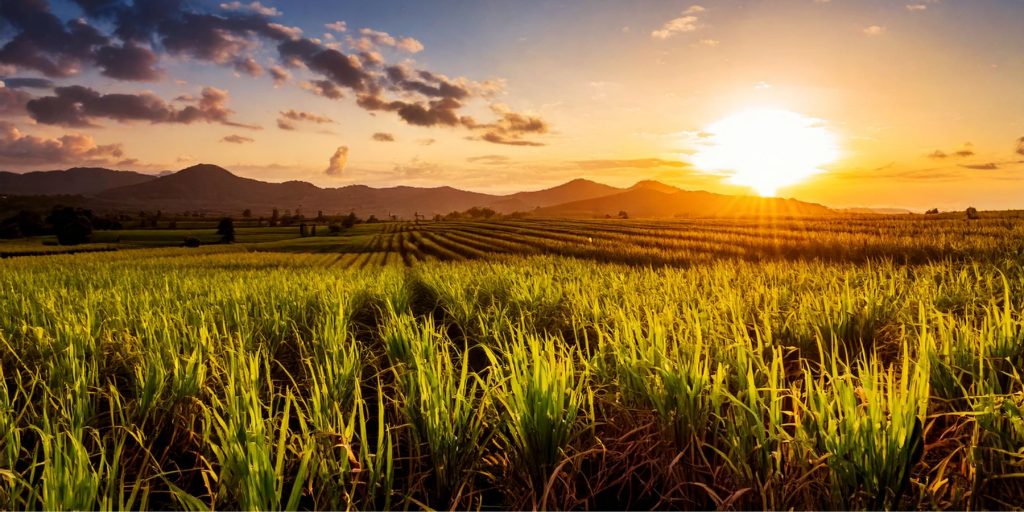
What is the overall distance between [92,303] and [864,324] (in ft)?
34.3

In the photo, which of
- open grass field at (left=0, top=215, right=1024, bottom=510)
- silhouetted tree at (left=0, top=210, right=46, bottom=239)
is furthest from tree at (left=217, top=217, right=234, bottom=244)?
open grass field at (left=0, top=215, right=1024, bottom=510)

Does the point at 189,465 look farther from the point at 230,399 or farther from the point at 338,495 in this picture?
the point at 338,495

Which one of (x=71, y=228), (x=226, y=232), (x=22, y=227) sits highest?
(x=71, y=228)

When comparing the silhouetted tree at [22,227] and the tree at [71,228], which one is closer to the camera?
the tree at [71,228]

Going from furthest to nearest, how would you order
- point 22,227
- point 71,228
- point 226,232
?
1. point 22,227
2. point 226,232
3. point 71,228

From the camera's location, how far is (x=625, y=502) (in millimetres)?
2977

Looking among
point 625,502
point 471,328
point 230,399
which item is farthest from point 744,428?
point 471,328

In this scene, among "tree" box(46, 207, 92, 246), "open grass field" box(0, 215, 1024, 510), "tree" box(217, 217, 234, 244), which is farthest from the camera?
"tree" box(217, 217, 234, 244)

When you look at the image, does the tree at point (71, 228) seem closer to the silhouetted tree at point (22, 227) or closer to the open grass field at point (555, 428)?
the silhouetted tree at point (22, 227)

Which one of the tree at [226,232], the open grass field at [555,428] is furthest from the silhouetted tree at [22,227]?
the open grass field at [555,428]

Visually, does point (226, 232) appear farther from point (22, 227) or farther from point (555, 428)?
point (555, 428)

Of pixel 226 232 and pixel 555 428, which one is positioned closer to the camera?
pixel 555 428

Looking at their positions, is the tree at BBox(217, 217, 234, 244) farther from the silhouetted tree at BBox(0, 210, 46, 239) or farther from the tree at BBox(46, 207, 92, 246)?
the silhouetted tree at BBox(0, 210, 46, 239)

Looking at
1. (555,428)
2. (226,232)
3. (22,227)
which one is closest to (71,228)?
(226,232)
